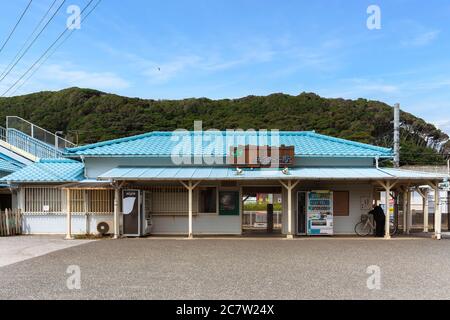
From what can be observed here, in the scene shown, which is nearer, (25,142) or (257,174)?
(257,174)

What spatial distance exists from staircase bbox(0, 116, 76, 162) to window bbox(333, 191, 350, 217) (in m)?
13.0

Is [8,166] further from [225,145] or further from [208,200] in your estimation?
[225,145]

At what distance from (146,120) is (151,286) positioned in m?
47.1

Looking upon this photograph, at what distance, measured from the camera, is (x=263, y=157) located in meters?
16.6

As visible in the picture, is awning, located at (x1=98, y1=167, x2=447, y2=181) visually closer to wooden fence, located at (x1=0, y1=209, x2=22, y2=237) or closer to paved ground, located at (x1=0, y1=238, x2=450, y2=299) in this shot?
paved ground, located at (x1=0, y1=238, x2=450, y2=299)

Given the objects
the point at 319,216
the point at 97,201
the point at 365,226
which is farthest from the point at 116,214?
the point at 365,226

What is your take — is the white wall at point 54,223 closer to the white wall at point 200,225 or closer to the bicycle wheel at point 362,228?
the white wall at point 200,225

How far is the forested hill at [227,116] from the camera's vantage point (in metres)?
48.6

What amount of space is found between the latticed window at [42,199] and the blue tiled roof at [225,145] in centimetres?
177

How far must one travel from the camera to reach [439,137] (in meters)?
60.0

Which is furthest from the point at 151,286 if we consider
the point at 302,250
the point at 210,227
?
the point at 210,227

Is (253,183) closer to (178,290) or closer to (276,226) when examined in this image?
(276,226)

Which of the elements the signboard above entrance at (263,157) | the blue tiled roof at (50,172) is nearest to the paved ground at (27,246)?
the blue tiled roof at (50,172)

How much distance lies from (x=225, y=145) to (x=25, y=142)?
10.4m
